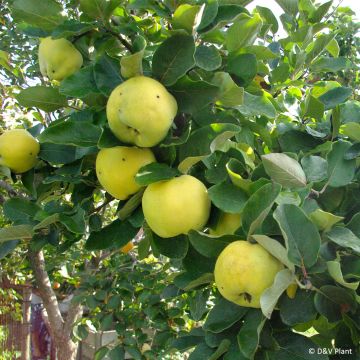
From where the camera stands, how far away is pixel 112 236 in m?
0.94

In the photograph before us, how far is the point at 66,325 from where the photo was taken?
2.78 m

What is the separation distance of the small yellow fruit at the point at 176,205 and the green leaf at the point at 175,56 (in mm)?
178

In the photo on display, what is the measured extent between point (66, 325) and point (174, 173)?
2.20 m

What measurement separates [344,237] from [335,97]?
1.68 feet

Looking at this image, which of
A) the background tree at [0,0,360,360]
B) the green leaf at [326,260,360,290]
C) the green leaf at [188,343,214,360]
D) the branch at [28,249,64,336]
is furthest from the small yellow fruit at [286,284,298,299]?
the branch at [28,249,64,336]

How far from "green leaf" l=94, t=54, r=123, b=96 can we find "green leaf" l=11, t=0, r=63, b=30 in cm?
19

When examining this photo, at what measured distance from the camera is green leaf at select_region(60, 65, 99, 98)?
90 centimetres

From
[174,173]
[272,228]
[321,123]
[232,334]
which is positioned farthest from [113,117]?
[321,123]

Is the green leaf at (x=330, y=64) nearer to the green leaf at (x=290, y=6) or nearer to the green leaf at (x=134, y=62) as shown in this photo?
the green leaf at (x=290, y=6)

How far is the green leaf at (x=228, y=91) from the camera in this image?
0.86m

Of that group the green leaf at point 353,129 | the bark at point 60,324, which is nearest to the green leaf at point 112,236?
the green leaf at point 353,129

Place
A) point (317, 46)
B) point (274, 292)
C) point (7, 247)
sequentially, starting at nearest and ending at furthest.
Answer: point (274, 292) → point (7, 247) → point (317, 46)

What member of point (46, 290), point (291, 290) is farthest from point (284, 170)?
point (46, 290)

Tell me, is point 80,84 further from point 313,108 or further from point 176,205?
point 313,108
